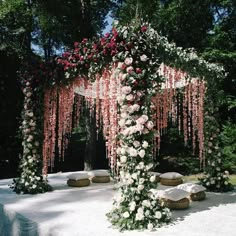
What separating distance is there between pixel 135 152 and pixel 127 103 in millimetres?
640

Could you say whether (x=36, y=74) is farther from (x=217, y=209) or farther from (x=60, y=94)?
(x=217, y=209)

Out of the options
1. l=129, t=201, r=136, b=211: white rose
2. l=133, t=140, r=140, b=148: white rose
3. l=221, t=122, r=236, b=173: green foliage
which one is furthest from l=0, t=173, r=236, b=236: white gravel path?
l=221, t=122, r=236, b=173: green foliage

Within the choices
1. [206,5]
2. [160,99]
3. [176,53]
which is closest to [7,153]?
[160,99]

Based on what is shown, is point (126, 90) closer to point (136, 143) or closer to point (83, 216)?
point (136, 143)

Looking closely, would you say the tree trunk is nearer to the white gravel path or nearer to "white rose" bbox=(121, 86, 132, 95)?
the white gravel path

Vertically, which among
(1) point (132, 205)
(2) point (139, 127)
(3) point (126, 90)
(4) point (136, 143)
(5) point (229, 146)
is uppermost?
(3) point (126, 90)

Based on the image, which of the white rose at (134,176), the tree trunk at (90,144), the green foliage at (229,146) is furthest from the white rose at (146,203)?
the tree trunk at (90,144)

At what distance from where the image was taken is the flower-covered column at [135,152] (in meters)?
4.16

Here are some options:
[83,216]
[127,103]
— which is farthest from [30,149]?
[127,103]

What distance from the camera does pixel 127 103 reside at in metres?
4.41

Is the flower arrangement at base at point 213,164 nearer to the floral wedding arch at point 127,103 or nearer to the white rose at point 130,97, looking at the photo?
the floral wedding arch at point 127,103

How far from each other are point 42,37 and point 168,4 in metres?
5.08

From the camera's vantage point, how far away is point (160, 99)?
7.73 meters

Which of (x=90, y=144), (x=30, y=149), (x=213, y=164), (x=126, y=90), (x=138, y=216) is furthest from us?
(x=90, y=144)
